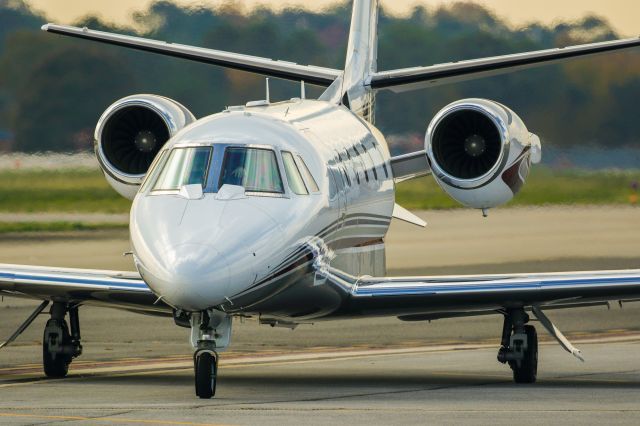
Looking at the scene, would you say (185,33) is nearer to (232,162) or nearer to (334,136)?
(334,136)

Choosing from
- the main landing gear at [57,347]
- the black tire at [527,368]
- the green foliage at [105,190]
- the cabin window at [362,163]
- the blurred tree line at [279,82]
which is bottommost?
the black tire at [527,368]

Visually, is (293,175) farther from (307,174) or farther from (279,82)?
(279,82)

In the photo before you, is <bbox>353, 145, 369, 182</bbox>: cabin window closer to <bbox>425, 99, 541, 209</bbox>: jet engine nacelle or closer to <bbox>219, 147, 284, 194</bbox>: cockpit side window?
<bbox>425, 99, 541, 209</bbox>: jet engine nacelle

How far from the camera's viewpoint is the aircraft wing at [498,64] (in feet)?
65.9

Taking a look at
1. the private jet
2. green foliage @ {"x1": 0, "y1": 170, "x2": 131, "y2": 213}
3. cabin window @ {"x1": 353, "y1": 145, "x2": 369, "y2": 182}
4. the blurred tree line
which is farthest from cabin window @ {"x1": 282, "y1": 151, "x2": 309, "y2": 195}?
the blurred tree line

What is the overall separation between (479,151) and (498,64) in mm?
1158

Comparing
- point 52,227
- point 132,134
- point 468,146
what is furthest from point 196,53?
point 52,227

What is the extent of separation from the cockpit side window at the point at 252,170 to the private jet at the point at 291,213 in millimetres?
16

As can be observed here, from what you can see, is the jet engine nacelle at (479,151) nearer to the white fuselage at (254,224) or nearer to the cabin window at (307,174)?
the white fuselage at (254,224)

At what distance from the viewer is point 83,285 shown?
17.3 meters

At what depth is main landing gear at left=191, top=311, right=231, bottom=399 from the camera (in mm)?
14719

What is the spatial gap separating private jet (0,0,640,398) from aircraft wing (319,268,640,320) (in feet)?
0.06

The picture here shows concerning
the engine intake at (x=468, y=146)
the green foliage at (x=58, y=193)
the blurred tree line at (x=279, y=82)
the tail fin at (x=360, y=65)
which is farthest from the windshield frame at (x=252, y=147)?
the blurred tree line at (x=279, y=82)

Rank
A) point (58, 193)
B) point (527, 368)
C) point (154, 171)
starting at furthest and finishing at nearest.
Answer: point (58, 193) < point (527, 368) < point (154, 171)
